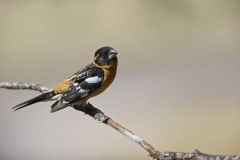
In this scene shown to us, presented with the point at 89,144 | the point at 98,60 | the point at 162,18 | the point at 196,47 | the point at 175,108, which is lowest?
the point at 98,60

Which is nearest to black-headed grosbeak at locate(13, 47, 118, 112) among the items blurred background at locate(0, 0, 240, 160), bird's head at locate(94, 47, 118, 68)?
bird's head at locate(94, 47, 118, 68)

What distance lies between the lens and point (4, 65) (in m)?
5.79

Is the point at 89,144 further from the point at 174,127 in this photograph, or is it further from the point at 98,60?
the point at 98,60

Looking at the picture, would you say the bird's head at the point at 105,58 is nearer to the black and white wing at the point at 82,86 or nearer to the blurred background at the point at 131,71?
the black and white wing at the point at 82,86

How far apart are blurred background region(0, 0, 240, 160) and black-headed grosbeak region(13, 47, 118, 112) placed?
1696 mm

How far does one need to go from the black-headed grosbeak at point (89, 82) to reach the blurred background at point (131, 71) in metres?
1.70

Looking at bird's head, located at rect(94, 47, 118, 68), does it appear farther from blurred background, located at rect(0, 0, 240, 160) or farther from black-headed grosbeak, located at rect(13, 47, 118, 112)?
blurred background, located at rect(0, 0, 240, 160)

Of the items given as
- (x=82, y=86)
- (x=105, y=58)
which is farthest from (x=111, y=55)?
(x=82, y=86)

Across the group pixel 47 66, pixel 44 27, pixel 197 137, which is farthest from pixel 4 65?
pixel 197 137

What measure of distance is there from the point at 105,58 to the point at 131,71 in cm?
314

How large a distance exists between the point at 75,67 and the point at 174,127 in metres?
1.59

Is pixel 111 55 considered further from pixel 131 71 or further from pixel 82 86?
pixel 131 71

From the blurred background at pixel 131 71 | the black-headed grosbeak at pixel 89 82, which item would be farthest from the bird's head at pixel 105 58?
the blurred background at pixel 131 71

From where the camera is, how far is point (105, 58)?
2.43 meters
